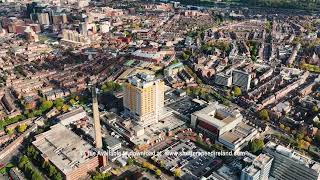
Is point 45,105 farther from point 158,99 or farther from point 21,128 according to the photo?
point 158,99

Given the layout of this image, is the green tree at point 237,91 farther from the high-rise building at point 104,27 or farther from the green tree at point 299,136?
the high-rise building at point 104,27

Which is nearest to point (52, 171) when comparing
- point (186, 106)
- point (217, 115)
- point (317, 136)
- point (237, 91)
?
point (186, 106)

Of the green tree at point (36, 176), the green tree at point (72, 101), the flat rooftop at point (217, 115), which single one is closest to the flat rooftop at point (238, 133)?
the flat rooftop at point (217, 115)

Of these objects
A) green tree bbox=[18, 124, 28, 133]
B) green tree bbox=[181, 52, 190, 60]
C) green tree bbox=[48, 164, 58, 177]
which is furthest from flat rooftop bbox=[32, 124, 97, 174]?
green tree bbox=[181, 52, 190, 60]

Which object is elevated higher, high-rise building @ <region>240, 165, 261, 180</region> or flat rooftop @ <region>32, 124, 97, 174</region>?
high-rise building @ <region>240, 165, 261, 180</region>

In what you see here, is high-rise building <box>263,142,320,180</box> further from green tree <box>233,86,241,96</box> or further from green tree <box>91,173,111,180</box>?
green tree <box>233,86,241,96</box>

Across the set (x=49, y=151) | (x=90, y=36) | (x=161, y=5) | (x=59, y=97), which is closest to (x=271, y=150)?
(x=49, y=151)
